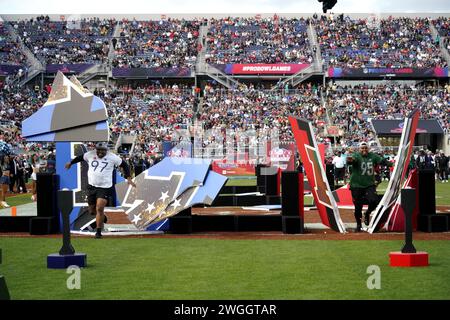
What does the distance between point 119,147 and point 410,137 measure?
40.2 m

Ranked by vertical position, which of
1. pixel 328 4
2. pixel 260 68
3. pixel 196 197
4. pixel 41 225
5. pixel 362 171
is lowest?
pixel 41 225

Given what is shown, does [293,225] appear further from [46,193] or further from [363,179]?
[46,193]

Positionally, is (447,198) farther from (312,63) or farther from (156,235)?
(312,63)

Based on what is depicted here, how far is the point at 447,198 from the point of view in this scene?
27875mm

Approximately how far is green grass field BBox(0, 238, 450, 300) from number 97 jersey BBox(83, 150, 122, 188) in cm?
101

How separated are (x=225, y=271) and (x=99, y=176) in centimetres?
487

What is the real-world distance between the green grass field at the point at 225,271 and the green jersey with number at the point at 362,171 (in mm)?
1866

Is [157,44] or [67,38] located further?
[67,38]

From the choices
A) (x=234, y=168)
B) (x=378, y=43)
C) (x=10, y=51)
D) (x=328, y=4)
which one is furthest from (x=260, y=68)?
(x=328, y=4)

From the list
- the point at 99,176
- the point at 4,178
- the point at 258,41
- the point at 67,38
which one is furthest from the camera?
the point at 67,38

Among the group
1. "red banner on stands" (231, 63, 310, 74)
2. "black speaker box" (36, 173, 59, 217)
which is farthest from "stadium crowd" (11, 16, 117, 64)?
"black speaker box" (36, 173, 59, 217)

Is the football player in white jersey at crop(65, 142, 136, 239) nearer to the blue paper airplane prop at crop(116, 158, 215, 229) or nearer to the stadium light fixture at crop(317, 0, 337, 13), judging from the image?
the blue paper airplane prop at crop(116, 158, 215, 229)

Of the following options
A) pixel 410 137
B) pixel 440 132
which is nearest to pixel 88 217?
pixel 410 137

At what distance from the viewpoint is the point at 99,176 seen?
14742mm
